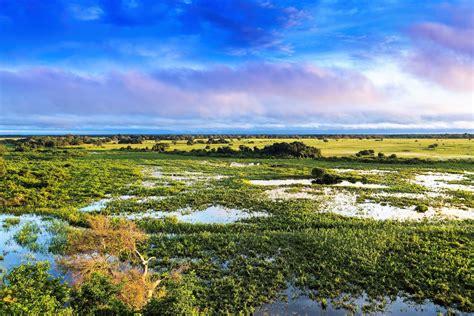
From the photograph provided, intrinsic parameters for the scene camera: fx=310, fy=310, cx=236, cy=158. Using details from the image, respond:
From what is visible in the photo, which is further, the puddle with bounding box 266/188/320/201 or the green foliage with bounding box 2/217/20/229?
the puddle with bounding box 266/188/320/201

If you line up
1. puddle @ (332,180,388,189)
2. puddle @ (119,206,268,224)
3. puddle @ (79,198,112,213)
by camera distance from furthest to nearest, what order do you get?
puddle @ (332,180,388,189)
puddle @ (79,198,112,213)
puddle @ (119,206,268,224)

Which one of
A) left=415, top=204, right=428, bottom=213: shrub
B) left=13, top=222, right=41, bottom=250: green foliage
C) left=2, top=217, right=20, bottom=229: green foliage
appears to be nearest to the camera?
left=13, top=222, right=41, bottom=250: green foliage

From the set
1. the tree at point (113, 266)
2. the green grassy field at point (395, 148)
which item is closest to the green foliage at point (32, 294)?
the tree at point (113, 266)

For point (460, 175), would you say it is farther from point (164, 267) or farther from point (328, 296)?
point (164, 267)

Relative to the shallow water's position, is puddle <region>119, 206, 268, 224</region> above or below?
below

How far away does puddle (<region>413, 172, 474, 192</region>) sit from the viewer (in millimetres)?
45544

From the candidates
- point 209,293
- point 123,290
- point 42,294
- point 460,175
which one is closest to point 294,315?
point 209,293

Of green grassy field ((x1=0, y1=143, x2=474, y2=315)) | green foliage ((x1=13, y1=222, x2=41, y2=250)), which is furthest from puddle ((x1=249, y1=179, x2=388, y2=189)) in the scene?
green foliage ((x1=13, y1=222, x2=41, y2=250))

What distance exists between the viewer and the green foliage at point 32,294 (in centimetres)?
970

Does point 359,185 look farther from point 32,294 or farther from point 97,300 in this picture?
point 32,294

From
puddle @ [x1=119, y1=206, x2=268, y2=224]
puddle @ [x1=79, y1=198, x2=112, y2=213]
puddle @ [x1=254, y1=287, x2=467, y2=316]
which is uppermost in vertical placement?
puddle @ [x1=79, y1=198, x2=112, y2=213]

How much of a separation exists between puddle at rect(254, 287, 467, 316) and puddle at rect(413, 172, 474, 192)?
113ft

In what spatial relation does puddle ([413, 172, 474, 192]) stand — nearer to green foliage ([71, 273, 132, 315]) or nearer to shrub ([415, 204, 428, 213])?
shrub ([415, 204, 428, 213])

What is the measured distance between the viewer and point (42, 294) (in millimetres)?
10961
